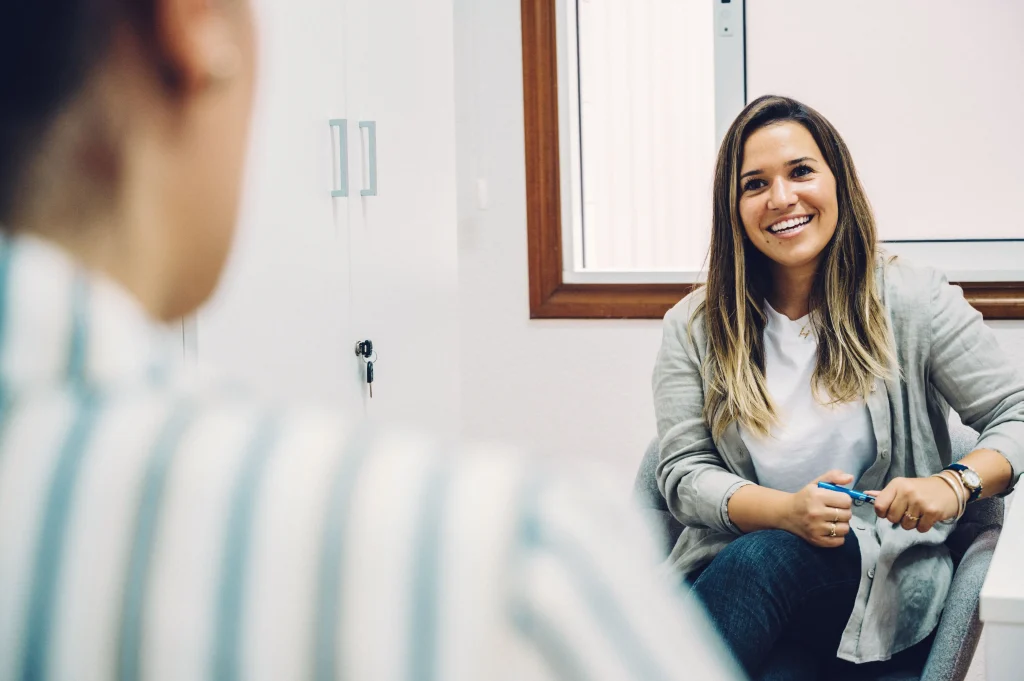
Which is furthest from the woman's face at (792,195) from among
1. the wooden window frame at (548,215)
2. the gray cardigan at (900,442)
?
the wooden window frame at (548,215)

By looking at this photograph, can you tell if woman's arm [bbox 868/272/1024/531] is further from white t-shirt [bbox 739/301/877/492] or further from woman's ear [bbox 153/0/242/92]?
woman's ear [bbox 153/0/242/92]

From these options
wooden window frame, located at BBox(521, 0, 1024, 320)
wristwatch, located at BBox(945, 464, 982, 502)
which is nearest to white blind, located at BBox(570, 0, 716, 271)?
wooden window frame, located at BBox(521, 0, 1024, 320)

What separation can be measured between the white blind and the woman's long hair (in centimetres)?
72

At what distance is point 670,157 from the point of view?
2104mm

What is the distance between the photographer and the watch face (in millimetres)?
1164

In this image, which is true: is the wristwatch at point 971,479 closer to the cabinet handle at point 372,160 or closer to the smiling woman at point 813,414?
the smiling woman at point 813,414

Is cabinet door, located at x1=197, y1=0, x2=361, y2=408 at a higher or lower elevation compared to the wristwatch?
higher

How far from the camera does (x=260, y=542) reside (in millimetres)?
212

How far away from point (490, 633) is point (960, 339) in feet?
3.92

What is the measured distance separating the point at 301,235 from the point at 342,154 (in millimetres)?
211

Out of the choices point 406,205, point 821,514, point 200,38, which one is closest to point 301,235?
point 406,205

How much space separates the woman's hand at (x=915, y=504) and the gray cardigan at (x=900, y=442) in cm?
7

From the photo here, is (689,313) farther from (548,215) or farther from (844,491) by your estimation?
(548,215)

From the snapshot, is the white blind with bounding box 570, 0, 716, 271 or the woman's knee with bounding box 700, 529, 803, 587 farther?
the white blind with bounding box 570, 0, 716, 271
